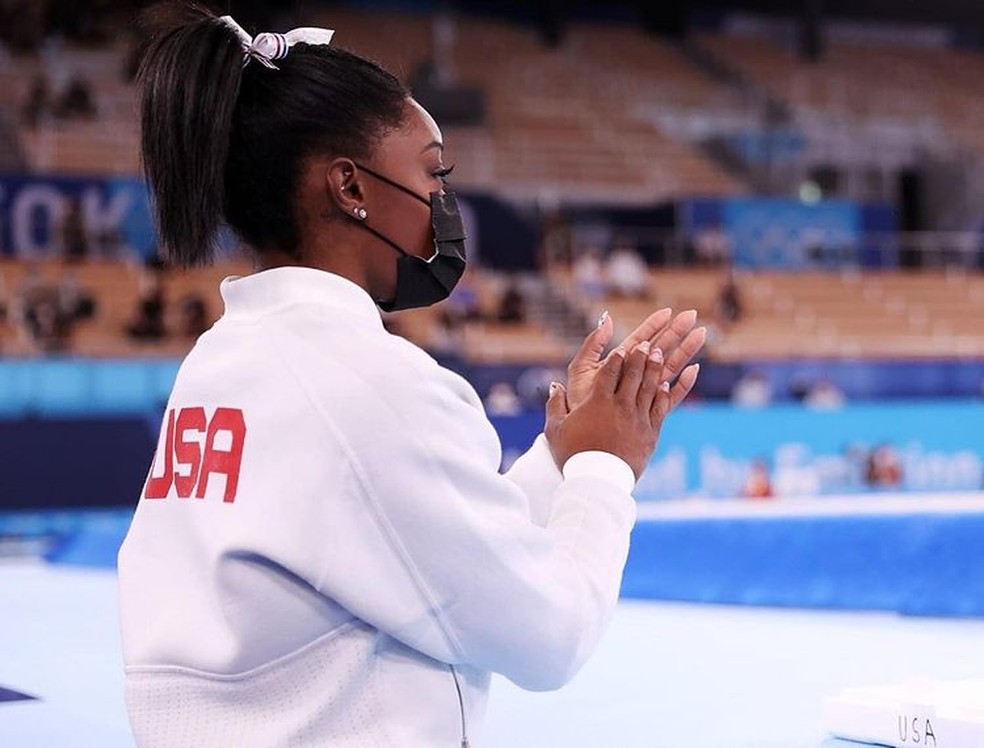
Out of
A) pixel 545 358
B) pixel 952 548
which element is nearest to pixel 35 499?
pixel 545 358

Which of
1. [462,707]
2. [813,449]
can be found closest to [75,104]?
[813,449]

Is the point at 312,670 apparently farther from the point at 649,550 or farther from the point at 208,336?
the point at 649,550

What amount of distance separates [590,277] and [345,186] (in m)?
14.3

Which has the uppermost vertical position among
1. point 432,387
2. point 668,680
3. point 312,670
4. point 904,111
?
point 904,111

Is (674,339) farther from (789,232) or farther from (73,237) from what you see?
(789,232)

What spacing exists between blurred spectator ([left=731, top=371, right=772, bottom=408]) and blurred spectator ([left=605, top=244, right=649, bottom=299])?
326 centimetres

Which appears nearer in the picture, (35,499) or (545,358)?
(35,499)

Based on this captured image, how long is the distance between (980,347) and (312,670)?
15.2 m

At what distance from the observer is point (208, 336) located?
5.71 feet

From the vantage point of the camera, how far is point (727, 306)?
52.3 feet

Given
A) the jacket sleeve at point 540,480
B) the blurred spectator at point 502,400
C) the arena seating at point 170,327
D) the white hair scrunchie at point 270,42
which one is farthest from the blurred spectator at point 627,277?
the white hair scrunchie at point 270,42

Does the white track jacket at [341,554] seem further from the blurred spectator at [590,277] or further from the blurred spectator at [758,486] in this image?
the blurred spectator at [590,277]

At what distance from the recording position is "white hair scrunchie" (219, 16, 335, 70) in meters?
1.67

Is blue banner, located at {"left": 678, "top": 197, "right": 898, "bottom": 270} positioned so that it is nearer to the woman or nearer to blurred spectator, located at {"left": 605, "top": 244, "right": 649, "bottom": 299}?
blurred spectator, located at {"left": 605, "top": 244, "right": 649, "bottom": 299}
